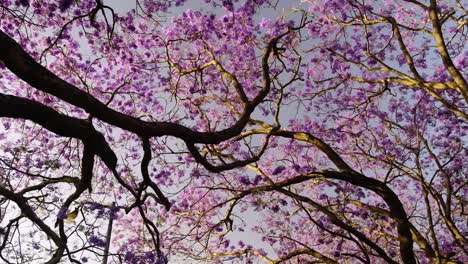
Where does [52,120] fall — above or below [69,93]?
below

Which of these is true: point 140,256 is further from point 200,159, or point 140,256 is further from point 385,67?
point 385,67

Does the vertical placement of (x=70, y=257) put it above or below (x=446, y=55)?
below

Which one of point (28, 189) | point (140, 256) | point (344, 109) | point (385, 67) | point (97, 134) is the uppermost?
point (344, 109)

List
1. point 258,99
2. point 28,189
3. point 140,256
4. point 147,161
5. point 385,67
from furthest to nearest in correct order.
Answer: point 140,256 → point 385,67 → point 28,189 → point 258,99 → point 147,161

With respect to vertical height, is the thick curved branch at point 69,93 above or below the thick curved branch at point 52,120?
above

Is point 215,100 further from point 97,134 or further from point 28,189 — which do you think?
point 97,134

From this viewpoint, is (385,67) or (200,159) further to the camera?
(385,67)

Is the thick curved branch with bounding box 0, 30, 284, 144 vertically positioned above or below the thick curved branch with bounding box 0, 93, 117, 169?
above

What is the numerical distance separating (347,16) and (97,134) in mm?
5936

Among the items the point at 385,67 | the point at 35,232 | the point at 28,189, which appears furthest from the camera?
the point at 35,232

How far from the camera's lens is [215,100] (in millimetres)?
9531

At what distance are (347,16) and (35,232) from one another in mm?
6918

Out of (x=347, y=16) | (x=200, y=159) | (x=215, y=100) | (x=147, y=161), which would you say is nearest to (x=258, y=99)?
(x=200, y=159)

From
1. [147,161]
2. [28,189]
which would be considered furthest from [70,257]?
[147,161]
